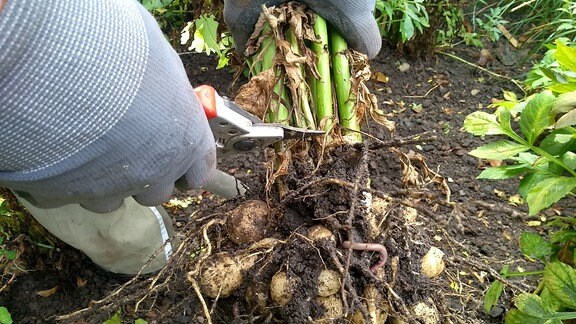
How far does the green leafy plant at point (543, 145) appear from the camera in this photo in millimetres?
1225

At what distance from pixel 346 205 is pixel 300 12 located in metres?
0.53

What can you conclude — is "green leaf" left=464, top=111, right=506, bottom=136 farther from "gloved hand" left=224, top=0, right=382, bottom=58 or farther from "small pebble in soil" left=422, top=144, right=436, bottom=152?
"small pebble in soil" left=422, top=144, right=436, bottom=152

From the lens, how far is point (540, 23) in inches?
110

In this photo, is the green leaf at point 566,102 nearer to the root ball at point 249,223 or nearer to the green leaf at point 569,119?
the green leaf at point 569,119

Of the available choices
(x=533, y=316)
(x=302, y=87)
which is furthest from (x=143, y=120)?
(x=533, y=316)

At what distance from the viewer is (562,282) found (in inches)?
48.7

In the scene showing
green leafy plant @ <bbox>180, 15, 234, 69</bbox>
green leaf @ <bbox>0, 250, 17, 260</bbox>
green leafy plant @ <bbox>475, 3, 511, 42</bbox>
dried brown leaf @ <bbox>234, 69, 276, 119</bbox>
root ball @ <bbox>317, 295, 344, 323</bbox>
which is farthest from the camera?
green leafy plant @ <bbox>475, 3, 511, 42</bbox>

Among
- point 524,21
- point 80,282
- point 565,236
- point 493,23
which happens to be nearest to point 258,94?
point 565,236

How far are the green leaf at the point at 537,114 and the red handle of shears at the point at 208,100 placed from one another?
70cm

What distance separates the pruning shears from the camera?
1.18 meters

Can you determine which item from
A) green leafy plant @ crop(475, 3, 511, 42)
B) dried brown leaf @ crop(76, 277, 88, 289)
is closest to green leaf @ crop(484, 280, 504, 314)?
dried brown leaf @ crop(76, 277, 88, 289)

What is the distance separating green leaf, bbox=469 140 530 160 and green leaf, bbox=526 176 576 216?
3.6 inches

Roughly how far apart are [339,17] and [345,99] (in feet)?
0.71

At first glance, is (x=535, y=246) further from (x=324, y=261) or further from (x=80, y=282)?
(x=80, y=282)
